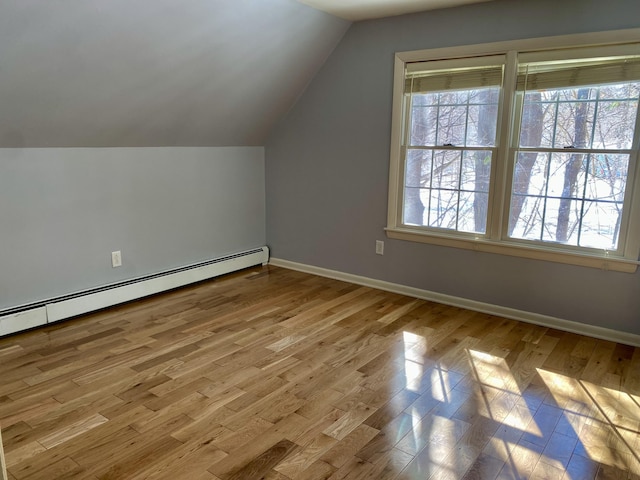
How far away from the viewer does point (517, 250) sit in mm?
3498

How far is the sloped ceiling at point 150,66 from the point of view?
2.56 metres

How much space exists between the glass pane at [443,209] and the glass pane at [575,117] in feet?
2.79

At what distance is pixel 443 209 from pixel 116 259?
260 centimetres

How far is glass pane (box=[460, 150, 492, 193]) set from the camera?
360cm

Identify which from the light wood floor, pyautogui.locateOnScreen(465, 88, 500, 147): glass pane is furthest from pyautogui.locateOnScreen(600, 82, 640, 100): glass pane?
the light wood floor

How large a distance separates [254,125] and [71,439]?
10.1ft

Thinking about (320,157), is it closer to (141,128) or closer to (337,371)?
(141,128)

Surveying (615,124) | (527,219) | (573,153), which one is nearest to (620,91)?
(615,124)

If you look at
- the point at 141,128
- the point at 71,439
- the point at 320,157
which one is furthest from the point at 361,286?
the point at 71,439

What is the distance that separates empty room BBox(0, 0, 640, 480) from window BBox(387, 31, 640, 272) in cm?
2

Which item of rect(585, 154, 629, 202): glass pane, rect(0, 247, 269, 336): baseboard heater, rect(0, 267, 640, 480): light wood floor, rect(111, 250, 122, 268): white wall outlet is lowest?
rect(0, 267, 640, 480): light wood floor

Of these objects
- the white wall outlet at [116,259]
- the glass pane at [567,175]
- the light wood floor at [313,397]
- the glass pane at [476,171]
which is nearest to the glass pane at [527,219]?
the glass pane at [567,175]

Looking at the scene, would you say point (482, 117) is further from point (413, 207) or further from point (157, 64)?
point (157, 64)

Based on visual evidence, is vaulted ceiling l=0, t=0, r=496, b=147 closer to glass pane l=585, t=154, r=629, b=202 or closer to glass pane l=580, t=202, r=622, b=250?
glass pane l=585, t=154, r=629, b=202
